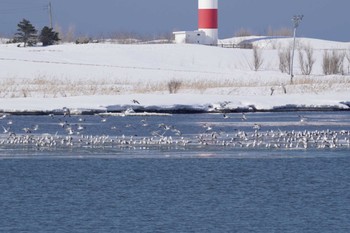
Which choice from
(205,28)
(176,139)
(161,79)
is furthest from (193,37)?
(176,139)

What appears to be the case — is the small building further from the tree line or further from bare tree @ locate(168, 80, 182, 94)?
bare tree @ locate(168, 80, 182, 94)

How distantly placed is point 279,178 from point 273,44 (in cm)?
6281

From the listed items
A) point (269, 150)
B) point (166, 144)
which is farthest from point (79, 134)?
point (269, 150)

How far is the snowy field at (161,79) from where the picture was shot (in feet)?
114

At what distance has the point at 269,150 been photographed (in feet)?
74.0

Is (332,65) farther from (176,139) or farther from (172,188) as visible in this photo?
(172,188)

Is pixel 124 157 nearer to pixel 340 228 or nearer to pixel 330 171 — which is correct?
pixel 330 171

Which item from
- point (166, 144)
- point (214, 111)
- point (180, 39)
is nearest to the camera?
point (166, 144)

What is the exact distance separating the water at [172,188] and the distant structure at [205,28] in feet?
149

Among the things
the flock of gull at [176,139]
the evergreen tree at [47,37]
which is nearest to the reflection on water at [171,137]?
the flock of gull at [176,139]

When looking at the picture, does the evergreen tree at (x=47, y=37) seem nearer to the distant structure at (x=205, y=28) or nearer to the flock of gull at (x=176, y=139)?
the distant structure at (x=205, y=28)

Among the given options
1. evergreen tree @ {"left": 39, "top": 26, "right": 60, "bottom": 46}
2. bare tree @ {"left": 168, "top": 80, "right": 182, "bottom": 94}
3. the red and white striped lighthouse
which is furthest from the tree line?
bare tree @ {"left": 168, "top": 80, "right": 182, "bottom": 94}

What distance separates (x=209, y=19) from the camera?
7275 cm

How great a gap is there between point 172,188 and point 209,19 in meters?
56.1
